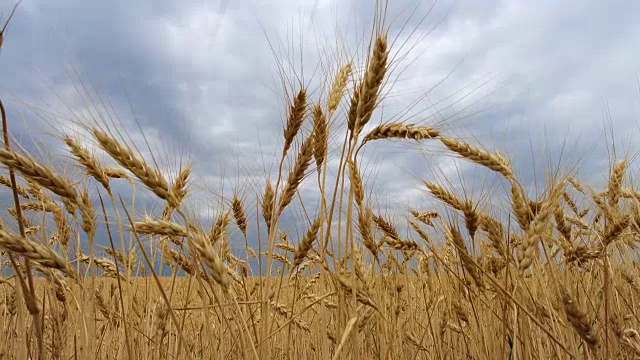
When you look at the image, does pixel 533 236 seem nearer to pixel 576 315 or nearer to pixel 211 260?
pixel 576 315

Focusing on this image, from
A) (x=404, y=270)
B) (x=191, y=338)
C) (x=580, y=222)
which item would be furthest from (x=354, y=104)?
(x=191, y=338)

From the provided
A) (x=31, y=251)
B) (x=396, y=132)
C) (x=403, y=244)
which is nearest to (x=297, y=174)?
(x=396, y=132)

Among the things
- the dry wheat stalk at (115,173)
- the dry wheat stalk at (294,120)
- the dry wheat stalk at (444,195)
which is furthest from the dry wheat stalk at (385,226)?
the dry wheat stalk at (115,173)

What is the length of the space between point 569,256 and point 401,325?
111 cm

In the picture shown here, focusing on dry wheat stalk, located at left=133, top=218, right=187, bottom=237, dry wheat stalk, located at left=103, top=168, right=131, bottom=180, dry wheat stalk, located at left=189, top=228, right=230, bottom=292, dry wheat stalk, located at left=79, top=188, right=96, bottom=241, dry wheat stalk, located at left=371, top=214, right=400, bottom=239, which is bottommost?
dry wheat stalk, located at left=189, top=228, right=230, bottom=292

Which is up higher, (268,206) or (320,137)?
(320,137)

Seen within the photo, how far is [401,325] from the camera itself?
9.91 ft

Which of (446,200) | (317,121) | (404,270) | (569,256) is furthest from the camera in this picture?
(404,270)

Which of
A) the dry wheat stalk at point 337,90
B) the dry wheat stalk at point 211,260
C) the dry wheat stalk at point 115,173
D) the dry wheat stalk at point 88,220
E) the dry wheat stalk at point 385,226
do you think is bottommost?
the dry wheat stalk at point 211,260

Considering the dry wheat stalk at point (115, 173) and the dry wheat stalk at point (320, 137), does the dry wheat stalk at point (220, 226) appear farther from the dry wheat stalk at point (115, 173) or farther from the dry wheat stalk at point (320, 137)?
the dry wheat stalk at point (320, 137)

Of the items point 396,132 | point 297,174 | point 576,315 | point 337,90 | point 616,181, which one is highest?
→ point 337,90

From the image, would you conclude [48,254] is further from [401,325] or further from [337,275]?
[401,325]

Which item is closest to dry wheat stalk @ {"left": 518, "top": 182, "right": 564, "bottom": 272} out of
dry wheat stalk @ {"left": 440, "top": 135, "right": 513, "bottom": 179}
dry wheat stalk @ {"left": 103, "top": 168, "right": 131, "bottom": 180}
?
dry wheat stalk @ {"left": 440, "top": 135, "right": 513, "bottom": 179}

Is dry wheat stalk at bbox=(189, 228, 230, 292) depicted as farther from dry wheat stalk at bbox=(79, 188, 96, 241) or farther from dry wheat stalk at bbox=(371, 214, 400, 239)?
dry wheat stalk at bbox=(371, 214, 400, 239)
